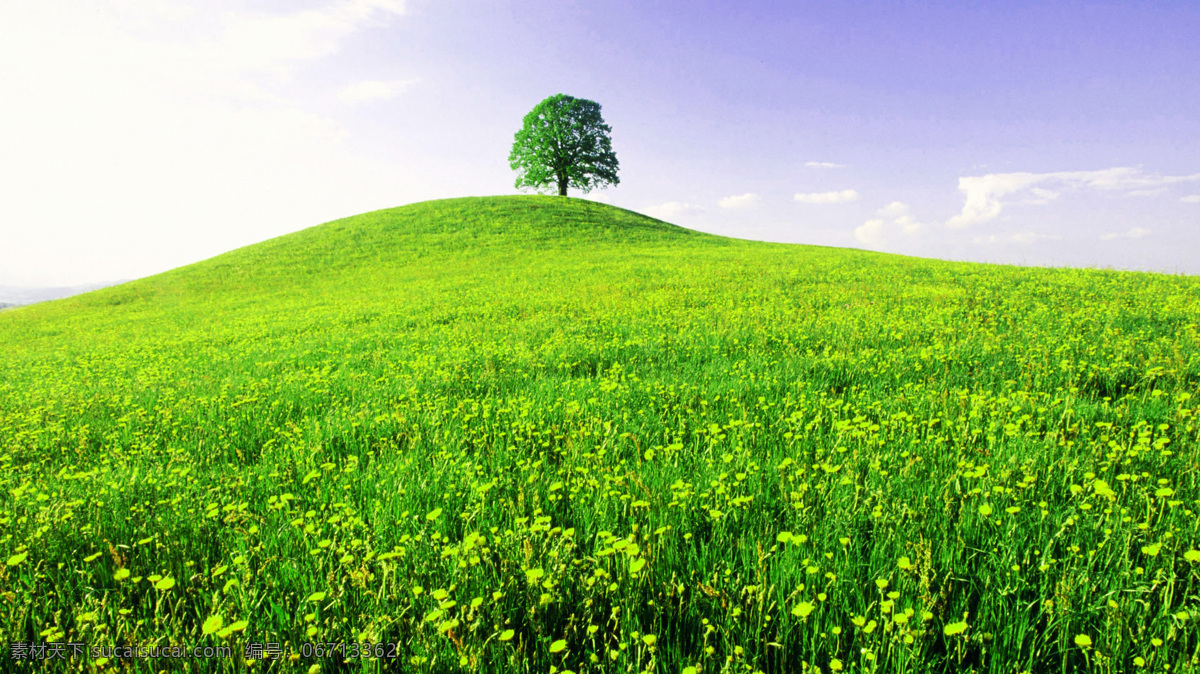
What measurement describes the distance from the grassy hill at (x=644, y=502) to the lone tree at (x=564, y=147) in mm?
46901

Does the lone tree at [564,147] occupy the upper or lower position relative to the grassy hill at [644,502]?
upper

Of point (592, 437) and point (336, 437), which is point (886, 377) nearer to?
point (592, 437)

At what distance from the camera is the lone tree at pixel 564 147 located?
50.7 m

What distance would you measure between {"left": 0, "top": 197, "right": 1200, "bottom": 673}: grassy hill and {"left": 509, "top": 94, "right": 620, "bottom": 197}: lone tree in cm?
4690

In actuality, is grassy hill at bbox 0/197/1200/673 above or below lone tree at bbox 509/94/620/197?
below

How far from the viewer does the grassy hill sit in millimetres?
1921

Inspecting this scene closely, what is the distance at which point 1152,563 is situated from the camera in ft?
7.03

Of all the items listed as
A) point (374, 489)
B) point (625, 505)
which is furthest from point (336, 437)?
point (625, 505)

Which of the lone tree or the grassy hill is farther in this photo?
the lone tree

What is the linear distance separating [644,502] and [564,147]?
5320cm

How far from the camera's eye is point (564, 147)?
2030 inches

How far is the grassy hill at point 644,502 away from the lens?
1.92 m

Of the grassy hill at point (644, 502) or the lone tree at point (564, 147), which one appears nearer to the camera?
the grassy hill at point (644, 502)

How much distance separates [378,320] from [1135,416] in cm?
1350
